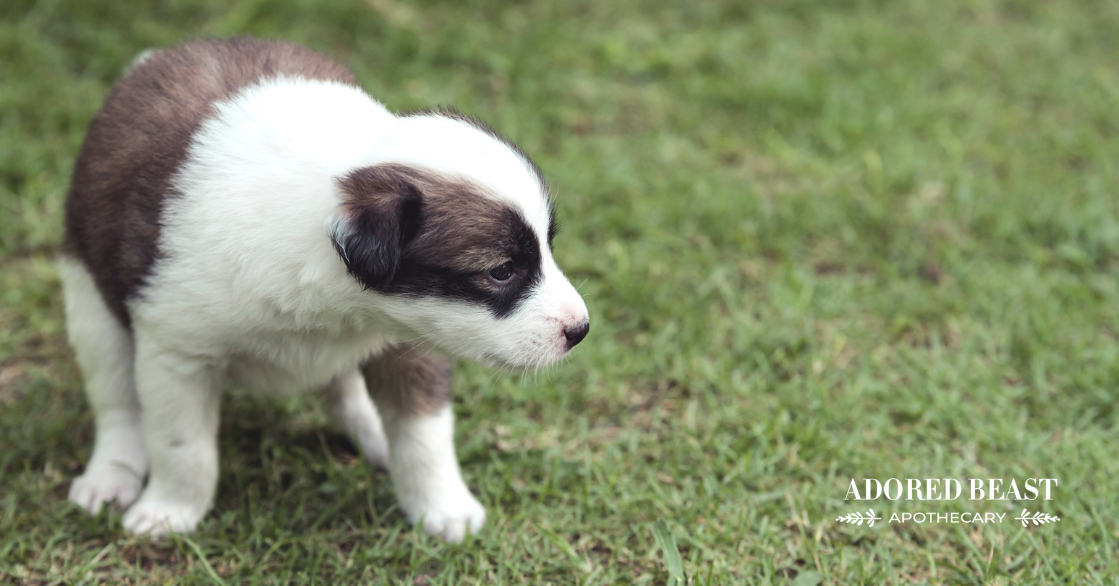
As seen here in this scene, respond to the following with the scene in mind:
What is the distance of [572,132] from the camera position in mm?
6270

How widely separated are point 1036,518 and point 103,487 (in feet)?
11.7

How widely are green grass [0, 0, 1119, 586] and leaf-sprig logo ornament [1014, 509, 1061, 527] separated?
0.05 m

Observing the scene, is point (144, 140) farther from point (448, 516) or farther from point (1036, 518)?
point (1036, 518)

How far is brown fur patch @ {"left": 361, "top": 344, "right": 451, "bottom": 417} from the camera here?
11.2 feet

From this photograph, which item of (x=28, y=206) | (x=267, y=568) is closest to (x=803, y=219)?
(x=267, y=568)

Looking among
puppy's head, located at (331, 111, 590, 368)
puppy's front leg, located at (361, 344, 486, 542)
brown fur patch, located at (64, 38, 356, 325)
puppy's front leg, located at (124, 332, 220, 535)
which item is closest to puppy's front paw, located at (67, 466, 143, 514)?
puppy's front leg, located at (124, 332, 220, 535)

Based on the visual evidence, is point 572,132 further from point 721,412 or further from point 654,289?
point 721,412

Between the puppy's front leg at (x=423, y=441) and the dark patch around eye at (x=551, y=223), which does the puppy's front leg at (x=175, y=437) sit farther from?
the dark patch around eye at (x=551, y=223)

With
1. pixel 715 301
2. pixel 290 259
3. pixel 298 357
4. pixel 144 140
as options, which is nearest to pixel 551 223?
pixel 290 259

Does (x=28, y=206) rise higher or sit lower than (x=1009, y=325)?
lower

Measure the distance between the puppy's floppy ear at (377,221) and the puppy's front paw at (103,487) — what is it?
173 cm

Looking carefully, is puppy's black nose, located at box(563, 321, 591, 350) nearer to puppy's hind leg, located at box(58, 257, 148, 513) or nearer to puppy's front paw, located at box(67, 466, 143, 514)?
puppy's hind leg, located at box(58, 257, 148, 513)

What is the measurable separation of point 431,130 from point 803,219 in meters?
3.09

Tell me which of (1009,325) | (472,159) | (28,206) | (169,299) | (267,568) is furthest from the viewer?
(28,206)
